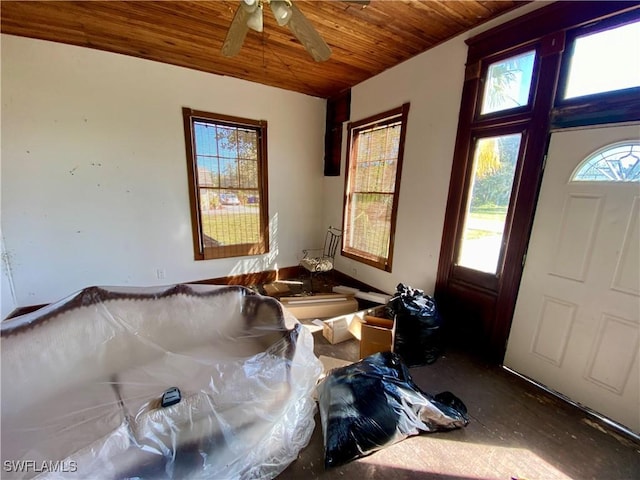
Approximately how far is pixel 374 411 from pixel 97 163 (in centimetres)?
338

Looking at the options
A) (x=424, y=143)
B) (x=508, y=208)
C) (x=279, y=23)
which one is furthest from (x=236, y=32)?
(x=508, y=208)

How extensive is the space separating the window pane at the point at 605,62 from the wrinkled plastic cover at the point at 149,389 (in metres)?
2.26

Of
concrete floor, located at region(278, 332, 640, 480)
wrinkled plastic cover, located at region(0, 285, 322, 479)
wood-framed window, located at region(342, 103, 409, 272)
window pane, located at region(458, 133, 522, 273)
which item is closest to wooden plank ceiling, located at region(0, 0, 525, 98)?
wood-framed window, located at region(342, 103, 409, 272)

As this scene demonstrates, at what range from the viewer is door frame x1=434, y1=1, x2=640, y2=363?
4.88ft

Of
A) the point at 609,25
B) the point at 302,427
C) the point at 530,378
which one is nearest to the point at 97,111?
the point at 302,427

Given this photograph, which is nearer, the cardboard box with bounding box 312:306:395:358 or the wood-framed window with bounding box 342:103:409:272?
the cardboard box with bounding box 312:306:395:358

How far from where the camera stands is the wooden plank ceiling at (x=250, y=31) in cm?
185

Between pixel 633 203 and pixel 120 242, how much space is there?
424 cm

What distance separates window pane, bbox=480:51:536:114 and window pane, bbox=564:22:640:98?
24 cm

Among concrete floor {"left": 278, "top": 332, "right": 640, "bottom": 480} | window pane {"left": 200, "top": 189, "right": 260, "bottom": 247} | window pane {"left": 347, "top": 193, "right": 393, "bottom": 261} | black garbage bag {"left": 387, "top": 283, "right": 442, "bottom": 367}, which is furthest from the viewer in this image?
window pane {"left": 200, "top": 189, "right": 260, "bottom": 247}

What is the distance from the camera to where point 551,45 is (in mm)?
1625

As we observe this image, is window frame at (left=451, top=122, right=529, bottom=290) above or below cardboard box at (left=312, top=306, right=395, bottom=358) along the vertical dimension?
above

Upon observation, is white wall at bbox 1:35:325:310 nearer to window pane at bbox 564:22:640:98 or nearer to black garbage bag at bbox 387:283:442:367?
black garbage bag at bbox 387:283:442:367

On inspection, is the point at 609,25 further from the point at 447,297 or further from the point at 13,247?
the point at 13,247
